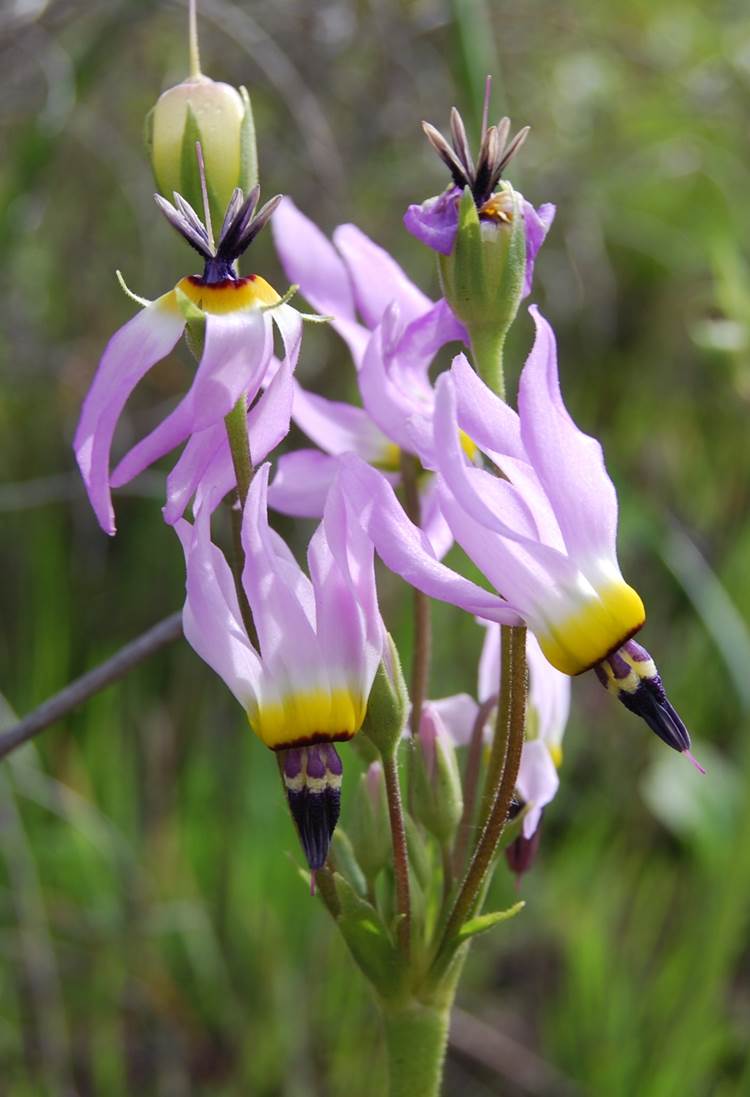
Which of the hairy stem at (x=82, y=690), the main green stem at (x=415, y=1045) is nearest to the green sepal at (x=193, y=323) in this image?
the hairy stem at (x=82, y=690)

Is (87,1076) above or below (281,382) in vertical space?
below

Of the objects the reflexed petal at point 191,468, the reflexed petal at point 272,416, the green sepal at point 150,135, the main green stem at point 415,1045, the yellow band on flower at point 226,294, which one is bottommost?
the main green stem at point 415,1045

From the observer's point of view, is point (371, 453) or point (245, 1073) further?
point (245, 1073)

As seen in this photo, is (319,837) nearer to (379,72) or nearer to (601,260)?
(379,72)

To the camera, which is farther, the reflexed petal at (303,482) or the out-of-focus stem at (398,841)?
the reflexed petal at (303,482)

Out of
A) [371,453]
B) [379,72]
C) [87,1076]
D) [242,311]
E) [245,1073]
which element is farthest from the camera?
[379,72]

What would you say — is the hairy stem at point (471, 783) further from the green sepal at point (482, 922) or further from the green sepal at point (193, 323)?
the green sepal at point (193, 323)

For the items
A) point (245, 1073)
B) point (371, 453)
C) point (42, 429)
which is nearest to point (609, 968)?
point (245, 1073)
